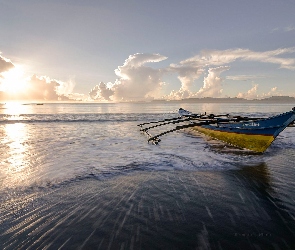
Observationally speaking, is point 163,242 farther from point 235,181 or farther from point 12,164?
point 12,164

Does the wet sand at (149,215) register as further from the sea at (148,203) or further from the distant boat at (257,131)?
the distant boat at (257,131)

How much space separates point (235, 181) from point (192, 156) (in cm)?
436

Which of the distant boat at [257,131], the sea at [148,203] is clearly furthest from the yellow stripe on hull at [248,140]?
the sea at [148,203]

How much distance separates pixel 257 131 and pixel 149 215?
980 cm

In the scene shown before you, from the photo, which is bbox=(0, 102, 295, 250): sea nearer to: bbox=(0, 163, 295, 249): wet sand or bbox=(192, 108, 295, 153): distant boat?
bbox=(0, 163, 295, 249): wet sand

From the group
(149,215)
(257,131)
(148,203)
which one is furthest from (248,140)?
(149,215)

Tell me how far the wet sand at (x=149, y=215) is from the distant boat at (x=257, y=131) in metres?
4.47

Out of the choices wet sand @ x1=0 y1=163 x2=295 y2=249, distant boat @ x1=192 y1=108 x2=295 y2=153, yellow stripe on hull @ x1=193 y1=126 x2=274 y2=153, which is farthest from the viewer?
yellow stripe on hull @ x1=193 y1=126 x2=274 y2=153

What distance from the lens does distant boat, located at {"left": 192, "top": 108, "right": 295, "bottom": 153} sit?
11242 mm

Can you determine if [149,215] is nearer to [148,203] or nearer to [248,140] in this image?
[148,203]

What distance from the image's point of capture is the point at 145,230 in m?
4.83

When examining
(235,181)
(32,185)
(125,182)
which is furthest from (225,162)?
(32,185)

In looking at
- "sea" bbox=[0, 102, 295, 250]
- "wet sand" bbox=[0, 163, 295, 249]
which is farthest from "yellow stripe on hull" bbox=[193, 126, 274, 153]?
"wet sand" bbox=[0, 163, 295, 249]

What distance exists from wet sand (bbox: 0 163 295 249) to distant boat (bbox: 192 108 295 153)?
4.47 metres
